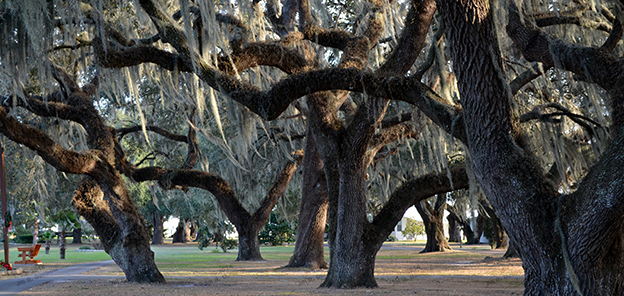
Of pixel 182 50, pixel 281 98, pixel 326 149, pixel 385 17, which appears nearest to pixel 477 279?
pixel 326 149

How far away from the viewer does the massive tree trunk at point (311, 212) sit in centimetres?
1306

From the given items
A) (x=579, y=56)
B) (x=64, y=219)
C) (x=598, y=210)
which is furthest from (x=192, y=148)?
(x=64, y=219)

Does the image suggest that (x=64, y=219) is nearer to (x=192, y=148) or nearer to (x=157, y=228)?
(x=192, y=148)

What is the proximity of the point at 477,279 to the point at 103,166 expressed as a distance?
23.8 ft

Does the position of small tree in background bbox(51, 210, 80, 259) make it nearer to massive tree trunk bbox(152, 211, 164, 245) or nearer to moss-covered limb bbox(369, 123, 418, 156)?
moss-covered limb bbox(369, 123, 418, 156)

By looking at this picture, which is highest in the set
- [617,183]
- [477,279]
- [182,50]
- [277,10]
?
[277,10]

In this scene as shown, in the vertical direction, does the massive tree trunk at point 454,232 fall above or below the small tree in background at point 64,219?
below

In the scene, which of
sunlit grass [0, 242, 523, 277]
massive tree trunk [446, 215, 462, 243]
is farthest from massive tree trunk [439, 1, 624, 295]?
massive tree trunk [446, 215, 462, 243]

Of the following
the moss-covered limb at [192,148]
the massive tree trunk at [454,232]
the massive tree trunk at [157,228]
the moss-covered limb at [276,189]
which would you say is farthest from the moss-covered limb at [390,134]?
the massive tree trunk at [157,228]

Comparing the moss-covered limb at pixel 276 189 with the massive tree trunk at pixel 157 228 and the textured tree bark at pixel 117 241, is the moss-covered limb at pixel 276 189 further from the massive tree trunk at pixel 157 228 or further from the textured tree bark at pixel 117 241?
the massive tree trunk at pixel 157 228

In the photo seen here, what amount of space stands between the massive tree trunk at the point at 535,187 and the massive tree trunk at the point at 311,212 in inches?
295

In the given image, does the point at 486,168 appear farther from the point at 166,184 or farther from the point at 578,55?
the point at 166,184

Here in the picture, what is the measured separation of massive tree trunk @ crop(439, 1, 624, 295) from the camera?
15.6ft

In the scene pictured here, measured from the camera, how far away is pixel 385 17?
920cm
